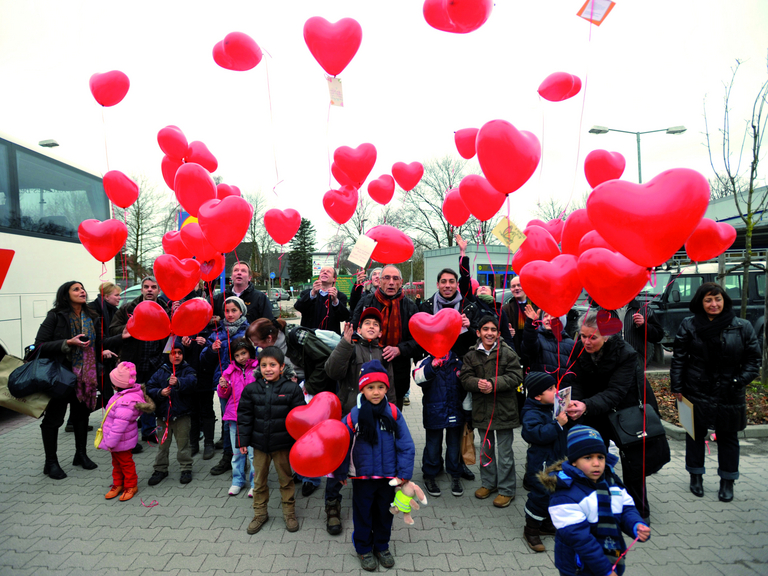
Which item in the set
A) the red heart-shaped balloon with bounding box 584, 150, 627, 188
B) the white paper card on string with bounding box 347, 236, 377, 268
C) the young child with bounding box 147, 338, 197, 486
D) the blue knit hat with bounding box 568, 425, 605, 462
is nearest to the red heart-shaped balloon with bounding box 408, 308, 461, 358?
the white paper card on string with bounding box 347, 236, 377, 268

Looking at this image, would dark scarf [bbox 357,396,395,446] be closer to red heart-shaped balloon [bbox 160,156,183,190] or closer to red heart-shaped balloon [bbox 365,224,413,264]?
red heart-shaped balloon [bbox 365,224,413,264]

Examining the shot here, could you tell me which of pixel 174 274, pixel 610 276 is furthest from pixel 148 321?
pixel 610 276

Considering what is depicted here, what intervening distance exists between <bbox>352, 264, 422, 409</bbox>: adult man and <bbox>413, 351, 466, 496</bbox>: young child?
0.76 feet

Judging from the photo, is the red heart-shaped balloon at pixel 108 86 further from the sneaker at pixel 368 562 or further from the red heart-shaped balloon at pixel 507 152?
the sneaker at pixel 368 562

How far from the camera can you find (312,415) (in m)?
2.99

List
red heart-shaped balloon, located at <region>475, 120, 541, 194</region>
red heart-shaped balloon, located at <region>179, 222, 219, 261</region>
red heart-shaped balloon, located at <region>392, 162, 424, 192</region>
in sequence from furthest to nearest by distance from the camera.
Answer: red heart-shaped balloon, located at <region>392, 162, 424, 192</region>, red heart-shaped balloon, located at <region>179, 222, 219, 261</region>, red heart-shaped balloon, located at <region>475, 120, 541, 194</region>

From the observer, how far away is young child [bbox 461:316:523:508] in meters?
3.63

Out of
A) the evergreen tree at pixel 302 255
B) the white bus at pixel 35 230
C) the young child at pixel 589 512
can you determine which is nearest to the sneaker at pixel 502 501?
the young child at pixel 589 512

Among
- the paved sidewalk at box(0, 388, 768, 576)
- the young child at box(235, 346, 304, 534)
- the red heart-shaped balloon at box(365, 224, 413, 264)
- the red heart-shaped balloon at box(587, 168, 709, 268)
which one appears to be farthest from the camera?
the red heart-shaped balloon at box(365, 224, 413, 264)

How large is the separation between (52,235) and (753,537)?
9.07 meters

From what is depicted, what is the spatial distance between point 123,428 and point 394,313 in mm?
2617

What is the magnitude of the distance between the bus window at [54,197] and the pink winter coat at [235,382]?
4.52 meters

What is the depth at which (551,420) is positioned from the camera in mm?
3148

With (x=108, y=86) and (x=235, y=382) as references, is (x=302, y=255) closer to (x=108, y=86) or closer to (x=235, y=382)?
(x=108, y=86)
